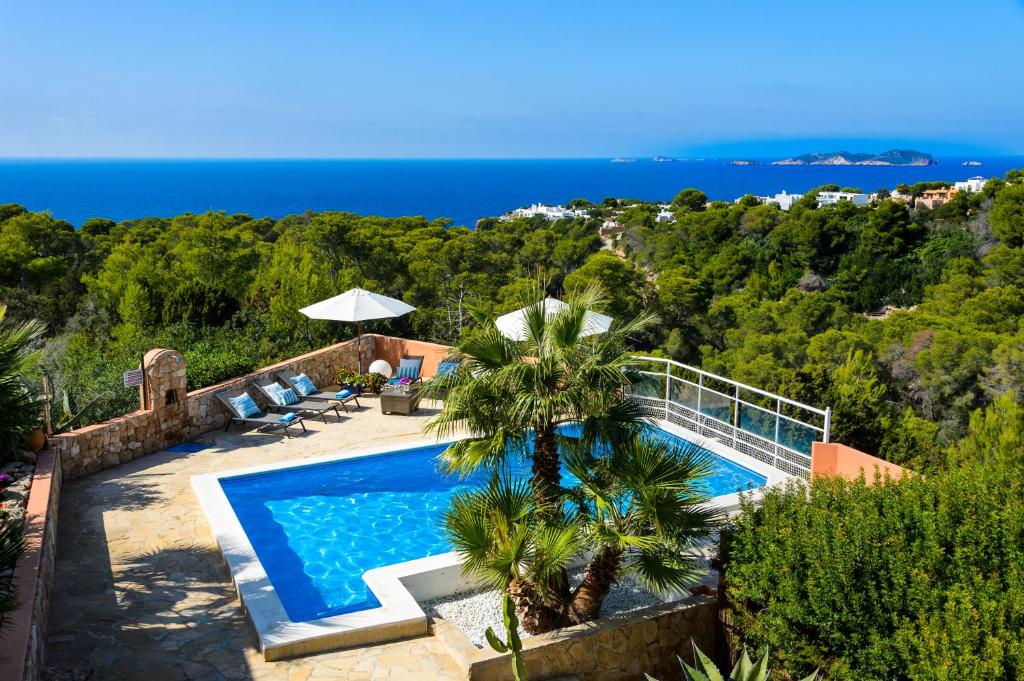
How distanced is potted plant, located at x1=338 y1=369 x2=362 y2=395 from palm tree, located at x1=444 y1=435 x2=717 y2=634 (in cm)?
810

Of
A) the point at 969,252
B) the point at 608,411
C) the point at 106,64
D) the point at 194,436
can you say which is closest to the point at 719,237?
the point at 969,252

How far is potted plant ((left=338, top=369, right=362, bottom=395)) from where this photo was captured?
14.5 meters

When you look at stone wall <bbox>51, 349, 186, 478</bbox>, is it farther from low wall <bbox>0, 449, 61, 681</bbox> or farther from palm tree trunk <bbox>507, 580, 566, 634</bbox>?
palm tree trunk <bbox>507, 580, 566, 634</bbox>

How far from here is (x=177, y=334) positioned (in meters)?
15.3

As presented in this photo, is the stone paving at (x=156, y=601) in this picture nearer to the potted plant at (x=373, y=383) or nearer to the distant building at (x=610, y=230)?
the potted plant at (x=373, y=383)

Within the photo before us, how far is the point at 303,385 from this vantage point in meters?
13.8

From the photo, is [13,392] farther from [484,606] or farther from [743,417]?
[743,417]

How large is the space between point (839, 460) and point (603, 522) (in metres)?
4.99

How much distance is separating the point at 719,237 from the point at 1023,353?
30.0 m

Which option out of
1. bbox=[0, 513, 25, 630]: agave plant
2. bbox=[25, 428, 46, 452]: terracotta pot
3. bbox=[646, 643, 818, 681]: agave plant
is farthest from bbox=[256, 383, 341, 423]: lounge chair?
bbox=[646, 643, 818, 681]: agave plant

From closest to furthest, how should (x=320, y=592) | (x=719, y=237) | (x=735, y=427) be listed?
(x=320, y=592) < (x=735, y=427) < (x=719, y=237)

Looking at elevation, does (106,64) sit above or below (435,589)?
above

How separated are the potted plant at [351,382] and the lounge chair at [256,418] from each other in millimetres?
1854

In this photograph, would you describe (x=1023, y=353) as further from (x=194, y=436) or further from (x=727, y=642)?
(x=194, y=436)
